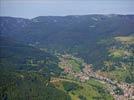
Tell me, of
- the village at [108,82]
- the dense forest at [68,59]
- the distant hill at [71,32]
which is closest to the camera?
the dense forest at [68,59]

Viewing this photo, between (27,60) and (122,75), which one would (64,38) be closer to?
(27,60)

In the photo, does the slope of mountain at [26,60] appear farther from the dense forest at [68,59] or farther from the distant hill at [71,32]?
the distant hill at [71,32]

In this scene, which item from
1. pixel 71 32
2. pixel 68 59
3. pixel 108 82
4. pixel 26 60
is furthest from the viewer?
pixel 71 32

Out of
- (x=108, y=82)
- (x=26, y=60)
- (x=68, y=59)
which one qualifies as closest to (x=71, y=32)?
(x=68, y=59)

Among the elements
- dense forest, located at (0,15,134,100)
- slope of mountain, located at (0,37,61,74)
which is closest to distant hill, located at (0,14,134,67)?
dense forest, located at (0,15,134,100)

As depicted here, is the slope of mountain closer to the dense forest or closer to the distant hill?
the dense forest

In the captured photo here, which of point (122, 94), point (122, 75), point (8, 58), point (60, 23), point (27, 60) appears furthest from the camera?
point (60, 23)

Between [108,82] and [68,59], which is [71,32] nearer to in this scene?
[68,59]

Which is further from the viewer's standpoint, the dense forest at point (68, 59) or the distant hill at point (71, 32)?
the distant hill at point (71, 32)

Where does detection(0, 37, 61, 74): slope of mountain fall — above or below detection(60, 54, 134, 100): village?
above

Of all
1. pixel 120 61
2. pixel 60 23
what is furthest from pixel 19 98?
pixel 60 23

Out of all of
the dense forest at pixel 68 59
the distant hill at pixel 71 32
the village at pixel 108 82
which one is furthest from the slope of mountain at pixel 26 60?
the distant hill at pixel 71 32
